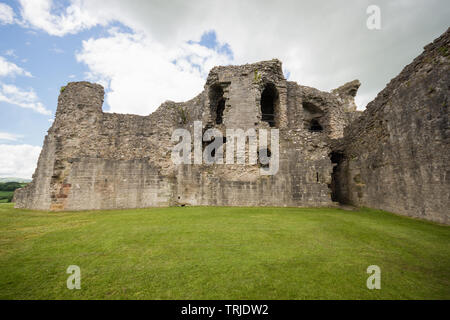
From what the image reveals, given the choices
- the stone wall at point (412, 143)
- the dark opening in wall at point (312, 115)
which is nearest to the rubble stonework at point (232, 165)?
the stone wall at point (412, 143)

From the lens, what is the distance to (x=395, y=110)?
9281 millimetres

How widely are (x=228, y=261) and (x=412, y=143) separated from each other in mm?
9010

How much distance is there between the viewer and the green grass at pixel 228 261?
293 cm

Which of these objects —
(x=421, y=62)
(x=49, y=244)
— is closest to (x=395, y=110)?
(x=421, y=62)

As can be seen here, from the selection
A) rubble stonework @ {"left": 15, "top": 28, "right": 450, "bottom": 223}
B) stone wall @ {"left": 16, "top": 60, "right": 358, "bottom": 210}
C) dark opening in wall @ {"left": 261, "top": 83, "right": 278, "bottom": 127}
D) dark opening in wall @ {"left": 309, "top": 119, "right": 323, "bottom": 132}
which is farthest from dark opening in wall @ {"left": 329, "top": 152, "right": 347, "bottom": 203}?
dark opening in wall @ {"left": 309, "top": 119, "right": 323, "bottom": 132}

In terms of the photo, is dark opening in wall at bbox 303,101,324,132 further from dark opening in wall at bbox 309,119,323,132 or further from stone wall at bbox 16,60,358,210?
stone wall at bbox 16,60,358,210

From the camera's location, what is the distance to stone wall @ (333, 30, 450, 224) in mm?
7125

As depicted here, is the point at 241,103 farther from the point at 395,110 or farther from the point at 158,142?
the point at 395,110

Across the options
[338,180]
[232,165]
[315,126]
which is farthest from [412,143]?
[315,126]

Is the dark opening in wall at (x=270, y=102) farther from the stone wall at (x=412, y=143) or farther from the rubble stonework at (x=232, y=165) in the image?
the stone wall at (x=412, y=143)

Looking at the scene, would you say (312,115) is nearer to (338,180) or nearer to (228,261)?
(338,180)

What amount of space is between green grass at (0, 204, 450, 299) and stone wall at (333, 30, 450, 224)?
1.59 m

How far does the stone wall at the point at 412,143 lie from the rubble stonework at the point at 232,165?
51mm

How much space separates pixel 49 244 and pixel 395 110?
13.7 metres
